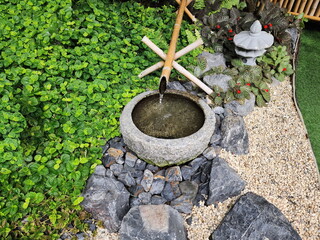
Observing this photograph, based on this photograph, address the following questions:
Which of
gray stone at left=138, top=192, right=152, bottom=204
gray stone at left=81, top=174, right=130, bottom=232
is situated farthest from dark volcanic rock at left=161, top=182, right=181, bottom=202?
gray stone at left=81, top=174, right=130, bottom=232

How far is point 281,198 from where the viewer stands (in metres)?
3.62

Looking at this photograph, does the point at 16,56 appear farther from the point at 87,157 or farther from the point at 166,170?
the point at 166,170

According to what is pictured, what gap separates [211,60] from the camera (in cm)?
500

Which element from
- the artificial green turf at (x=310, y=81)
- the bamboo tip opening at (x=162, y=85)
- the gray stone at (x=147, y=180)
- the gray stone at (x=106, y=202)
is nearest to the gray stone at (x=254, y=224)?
the gray stone at (x=147, y=180)

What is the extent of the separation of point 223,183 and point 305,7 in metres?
4.73

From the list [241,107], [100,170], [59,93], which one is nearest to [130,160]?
[100,170]

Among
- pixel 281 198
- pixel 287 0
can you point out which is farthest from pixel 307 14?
pixel 281 198

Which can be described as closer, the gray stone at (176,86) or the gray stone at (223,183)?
the gray stone at (223,183)

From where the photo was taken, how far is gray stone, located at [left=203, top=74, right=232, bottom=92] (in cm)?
457

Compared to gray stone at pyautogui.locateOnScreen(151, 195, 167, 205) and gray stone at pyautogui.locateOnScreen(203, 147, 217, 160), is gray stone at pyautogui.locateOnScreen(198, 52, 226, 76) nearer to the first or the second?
gray stone at pyautogui.locateOnScreen(203, 147, 217, 160)

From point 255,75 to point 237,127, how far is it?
48.4 inches

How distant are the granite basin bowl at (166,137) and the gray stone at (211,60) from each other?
124cm

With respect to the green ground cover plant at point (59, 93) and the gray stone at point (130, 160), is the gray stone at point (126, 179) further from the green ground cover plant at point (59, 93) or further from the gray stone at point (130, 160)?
the green ground cover plant at point (59, 93)

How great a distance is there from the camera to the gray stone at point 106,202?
3234mm
